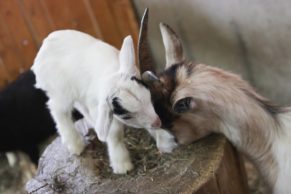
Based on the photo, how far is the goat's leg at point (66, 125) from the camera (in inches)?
88.7

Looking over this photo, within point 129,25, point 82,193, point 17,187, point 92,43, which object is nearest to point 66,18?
point 129,25

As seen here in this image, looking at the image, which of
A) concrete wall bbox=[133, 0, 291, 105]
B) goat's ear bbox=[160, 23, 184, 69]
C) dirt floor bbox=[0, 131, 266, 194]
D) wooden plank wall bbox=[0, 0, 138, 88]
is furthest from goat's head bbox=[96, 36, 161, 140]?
wooden plank wall bbox=[0, 0, 138, 88]

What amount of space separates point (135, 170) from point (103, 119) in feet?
1.27

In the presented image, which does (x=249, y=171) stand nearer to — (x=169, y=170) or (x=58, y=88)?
(x=169, y=170)

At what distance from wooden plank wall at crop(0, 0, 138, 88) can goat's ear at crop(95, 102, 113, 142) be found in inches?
77.1

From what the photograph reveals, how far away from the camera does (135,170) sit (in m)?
2.22

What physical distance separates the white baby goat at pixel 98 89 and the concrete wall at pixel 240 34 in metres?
1.05

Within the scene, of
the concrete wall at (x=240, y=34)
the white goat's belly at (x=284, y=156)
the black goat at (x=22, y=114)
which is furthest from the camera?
the black goat at (x=22, y=114)

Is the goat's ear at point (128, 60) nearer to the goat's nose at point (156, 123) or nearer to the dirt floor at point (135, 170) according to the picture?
the goat's nose at point (156, 123)

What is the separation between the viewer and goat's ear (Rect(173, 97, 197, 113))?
1962 millimetres

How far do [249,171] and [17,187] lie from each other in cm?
174

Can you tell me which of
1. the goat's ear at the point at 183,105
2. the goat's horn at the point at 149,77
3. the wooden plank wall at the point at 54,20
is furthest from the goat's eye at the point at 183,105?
the wooden plank wall at the point at 54,20

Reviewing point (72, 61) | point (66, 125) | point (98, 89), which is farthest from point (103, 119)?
point (66, 125)

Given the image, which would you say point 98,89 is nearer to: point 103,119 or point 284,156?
point 103,119
